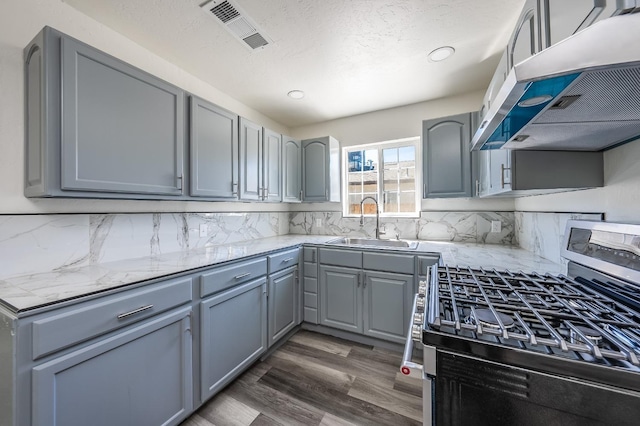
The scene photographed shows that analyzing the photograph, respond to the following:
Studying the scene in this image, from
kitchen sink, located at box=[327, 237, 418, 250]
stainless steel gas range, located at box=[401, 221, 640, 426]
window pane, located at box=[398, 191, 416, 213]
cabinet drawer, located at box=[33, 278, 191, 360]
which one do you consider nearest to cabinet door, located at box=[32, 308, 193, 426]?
cabinet drawer, located at box=[33, 278, 191, 360]

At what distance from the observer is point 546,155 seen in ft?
4.37

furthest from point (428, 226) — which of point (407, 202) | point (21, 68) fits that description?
point (21, 68)

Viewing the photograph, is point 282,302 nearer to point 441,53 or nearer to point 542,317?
point 542,317

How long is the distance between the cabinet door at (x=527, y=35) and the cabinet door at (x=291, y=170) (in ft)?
6.97

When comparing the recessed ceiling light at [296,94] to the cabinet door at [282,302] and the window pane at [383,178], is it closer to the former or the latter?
the window pane at [383,178]

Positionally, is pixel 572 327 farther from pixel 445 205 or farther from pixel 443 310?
pixel 445 205

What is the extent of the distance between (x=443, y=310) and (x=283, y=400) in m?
1.36

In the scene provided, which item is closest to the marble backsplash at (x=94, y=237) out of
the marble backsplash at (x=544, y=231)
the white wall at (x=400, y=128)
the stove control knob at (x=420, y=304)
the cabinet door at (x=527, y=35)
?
the white wall at (x=400, y=128)

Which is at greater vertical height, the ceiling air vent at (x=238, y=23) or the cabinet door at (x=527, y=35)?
→ the ceiling air vent at (x=238, y=23)

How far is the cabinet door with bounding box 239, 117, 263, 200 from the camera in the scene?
89.8 inches

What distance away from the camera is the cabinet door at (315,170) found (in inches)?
117

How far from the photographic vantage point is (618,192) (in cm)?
112

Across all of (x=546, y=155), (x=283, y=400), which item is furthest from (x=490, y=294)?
(x=283, y=400)

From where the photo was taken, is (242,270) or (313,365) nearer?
(242,270)
